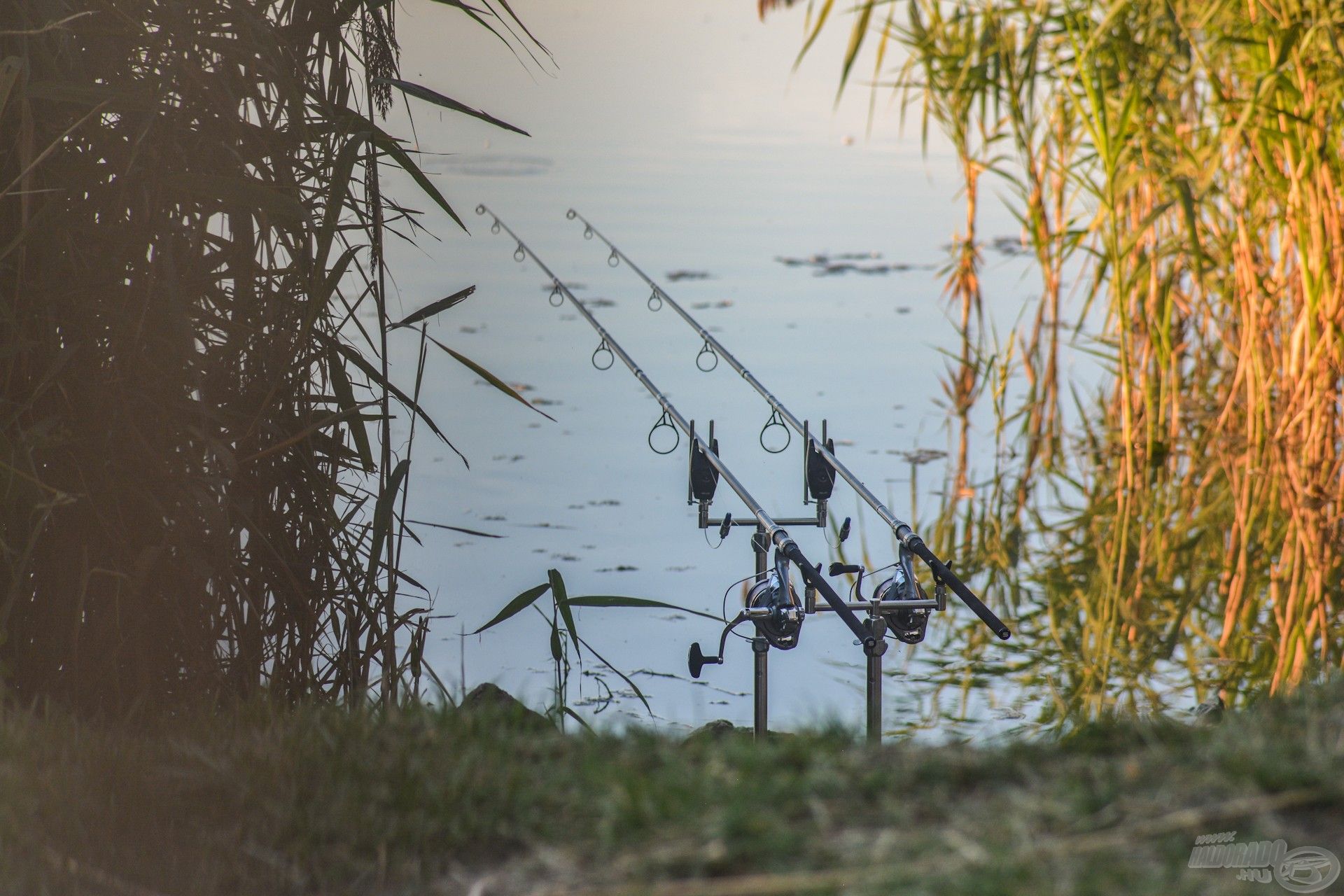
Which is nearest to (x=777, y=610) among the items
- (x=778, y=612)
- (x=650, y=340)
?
(x=778, y=612)

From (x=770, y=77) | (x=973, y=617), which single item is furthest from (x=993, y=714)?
(x=770, y=77)

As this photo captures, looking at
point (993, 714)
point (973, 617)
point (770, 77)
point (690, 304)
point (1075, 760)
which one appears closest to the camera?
point (1075, 760)

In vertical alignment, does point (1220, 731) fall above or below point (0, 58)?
below

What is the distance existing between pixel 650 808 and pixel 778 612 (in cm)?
102

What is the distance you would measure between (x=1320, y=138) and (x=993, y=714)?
240 centimetres

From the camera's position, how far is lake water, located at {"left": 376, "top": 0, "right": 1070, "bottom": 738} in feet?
11.7

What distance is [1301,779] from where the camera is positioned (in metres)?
1.08

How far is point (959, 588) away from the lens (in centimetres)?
203

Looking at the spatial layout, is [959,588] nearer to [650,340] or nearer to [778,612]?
A: [778,612]

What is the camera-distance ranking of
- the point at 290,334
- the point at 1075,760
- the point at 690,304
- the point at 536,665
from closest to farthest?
the point at 1075,760 < the point at 290,334 < the point at 536,665 < the point at 690,304

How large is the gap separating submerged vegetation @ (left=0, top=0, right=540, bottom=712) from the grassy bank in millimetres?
564

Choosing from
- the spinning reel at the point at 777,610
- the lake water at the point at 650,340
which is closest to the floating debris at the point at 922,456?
the lake water at the point at 650,340

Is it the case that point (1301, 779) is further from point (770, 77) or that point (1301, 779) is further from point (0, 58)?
point (770, 77)

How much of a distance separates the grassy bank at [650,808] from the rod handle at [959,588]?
55 cm
